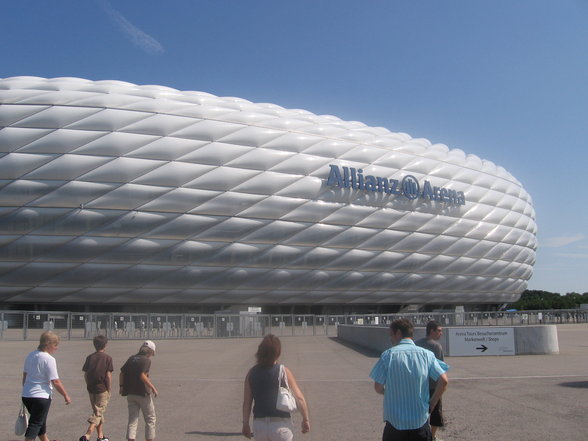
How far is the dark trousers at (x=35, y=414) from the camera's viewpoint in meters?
6.64

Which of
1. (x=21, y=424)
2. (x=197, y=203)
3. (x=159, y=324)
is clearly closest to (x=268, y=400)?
(x=21, y=424)

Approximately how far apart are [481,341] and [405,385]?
14.5 meters

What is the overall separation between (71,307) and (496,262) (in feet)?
112

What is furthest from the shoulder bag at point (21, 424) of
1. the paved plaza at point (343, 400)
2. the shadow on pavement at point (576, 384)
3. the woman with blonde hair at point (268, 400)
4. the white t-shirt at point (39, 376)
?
the shadow on pavement at point (576, 384)

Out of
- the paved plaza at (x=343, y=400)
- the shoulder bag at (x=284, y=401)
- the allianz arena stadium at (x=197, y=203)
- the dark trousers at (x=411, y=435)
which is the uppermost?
the allianz arena stadium at (x=197, y=203)

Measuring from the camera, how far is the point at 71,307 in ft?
124

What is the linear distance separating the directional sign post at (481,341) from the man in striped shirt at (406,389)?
45.7ft

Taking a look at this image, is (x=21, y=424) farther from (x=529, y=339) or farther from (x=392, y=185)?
(x=392, y=185)

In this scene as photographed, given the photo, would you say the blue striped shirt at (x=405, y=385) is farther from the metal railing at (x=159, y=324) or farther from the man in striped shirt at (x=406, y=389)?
the metal railing at (x=159, y=324)

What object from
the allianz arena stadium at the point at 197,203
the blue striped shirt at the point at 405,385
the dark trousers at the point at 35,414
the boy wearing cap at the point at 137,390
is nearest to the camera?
the blue striped shirt at the point at 405,385

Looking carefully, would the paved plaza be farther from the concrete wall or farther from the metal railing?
the metal railing

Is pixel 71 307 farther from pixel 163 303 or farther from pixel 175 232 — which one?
pixel 175 232

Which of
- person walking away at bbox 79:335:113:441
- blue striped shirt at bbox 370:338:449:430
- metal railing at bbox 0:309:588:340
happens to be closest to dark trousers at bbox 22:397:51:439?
person walking away at bbox 79:335:113:441

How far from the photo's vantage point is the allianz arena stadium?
35031mm
